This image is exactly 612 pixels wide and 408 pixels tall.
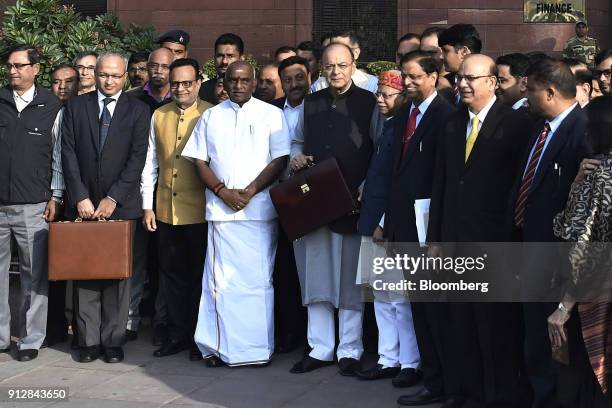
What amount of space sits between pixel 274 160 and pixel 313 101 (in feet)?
1.72

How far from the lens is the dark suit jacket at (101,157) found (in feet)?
25.7

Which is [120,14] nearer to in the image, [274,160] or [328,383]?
[274,160]

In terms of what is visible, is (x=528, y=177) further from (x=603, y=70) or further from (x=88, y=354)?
(x=88, y=354)

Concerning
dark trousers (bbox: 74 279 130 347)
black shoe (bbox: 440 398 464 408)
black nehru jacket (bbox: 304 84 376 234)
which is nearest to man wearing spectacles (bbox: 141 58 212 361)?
dark trousers (bbox: 74 279 130 347)

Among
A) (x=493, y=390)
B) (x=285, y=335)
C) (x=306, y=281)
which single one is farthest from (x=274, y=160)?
(x=493, y=390)

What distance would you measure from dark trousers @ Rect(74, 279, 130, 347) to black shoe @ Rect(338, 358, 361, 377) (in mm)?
1759

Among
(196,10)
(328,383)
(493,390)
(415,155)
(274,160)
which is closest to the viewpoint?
(493,390)

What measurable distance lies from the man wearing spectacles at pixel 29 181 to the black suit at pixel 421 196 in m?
2.78

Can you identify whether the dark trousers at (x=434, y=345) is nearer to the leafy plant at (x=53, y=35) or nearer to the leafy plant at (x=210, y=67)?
the leafy plant at (x=53, y=35)

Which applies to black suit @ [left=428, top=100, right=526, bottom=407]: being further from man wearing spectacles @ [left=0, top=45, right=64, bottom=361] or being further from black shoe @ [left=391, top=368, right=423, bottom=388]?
man wearing spectacles @ [left=0, top=45, right=64, bottom=361]

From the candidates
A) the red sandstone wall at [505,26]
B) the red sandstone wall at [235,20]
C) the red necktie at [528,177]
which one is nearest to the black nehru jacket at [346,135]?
the red necktie at [528,177]

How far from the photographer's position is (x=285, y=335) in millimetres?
8047

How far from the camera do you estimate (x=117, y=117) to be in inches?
311

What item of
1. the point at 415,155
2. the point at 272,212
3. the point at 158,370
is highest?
the point at 415,155
